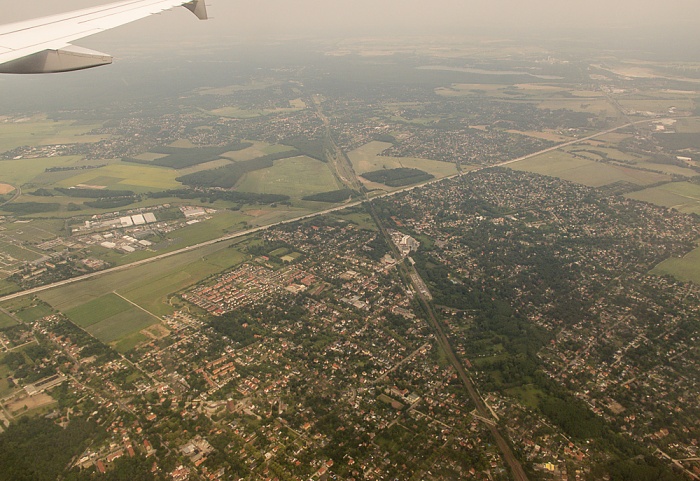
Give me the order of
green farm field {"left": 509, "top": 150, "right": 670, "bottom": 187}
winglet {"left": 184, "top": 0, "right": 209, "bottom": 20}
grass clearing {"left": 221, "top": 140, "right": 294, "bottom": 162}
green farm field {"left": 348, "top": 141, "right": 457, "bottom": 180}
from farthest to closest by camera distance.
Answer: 1. grass clearing {"left": 221, "top": 140, "right": 294, "bottom": 162}
2. green farm field {"left": 348, "top": 141, "right": 457, "bottom": 180}
3. green farm field {"left": 509, "top": 150, "right": 670, "bottom": 187}
4. winglet {"left": 184, "top": 0, "right": 209, "bottom": 20}

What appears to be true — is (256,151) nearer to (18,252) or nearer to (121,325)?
(18,252)

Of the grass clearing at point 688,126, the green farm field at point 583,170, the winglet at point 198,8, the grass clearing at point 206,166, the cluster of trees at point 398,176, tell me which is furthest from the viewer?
the grass clearing at point 688,126

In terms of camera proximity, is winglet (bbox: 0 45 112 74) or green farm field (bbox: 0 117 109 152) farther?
green farm field (bbox: 0 117 109 152)

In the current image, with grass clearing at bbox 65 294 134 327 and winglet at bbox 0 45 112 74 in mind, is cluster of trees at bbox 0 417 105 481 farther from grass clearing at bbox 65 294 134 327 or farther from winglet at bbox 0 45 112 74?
winglet at bbox 0 45 112 74

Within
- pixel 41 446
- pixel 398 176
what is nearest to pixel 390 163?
pixel 398 176

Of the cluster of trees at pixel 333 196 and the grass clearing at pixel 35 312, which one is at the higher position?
the cluster of trees at pixel 333 196

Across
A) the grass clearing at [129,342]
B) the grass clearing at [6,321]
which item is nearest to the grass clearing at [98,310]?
the grass clearing at [6,321]

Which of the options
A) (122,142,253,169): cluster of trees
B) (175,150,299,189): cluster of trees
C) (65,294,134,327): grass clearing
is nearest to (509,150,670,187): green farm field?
(175,150,299,189): cluster of trees

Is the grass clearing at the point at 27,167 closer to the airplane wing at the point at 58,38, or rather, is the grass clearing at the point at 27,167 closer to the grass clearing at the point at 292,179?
the grass clearing at the point at 292,179
